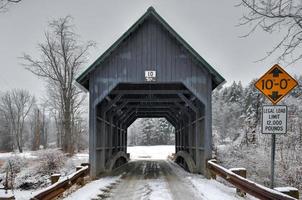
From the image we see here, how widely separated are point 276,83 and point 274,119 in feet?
2.66

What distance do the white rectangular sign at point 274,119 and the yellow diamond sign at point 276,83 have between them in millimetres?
270

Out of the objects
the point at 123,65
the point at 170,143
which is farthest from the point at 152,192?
the point at 170,143

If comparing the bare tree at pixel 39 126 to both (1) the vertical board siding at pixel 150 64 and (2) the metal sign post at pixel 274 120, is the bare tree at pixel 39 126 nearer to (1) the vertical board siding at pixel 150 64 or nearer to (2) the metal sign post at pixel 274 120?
(1) the vertical board siding at pixel 150 64

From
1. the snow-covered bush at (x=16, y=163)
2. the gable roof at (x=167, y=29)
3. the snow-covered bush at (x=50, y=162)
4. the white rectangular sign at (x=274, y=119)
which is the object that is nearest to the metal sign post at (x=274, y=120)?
the white rectangular sign at (x=274, y=119)

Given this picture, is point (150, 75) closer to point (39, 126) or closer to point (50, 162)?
point (50, 162)

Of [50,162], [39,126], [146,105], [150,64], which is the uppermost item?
[150,64]

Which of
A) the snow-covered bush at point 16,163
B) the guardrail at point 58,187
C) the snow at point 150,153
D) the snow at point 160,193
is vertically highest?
the guardrail at point 58,187

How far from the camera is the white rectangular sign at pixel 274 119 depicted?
732 cm

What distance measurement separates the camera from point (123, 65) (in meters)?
14.6

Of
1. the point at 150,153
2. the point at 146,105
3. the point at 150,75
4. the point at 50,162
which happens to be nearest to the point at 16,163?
the point at 50,162

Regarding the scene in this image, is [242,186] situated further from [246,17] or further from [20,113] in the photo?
[20,113]

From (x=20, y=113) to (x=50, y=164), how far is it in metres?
55.5

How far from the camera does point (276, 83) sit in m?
7.67

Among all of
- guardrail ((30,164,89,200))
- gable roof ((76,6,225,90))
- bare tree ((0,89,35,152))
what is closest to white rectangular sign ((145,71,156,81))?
gable roof ((76,6,225,90))
